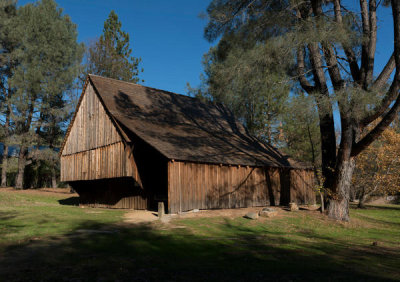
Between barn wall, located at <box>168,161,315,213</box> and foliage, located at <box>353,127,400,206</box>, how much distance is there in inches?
222

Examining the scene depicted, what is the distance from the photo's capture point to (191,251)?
9.17 metres

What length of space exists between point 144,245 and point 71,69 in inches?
1226

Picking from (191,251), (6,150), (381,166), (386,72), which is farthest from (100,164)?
(381,166)

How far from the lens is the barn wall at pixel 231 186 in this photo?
17.3 metres

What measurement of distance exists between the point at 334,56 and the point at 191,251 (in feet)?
38.5

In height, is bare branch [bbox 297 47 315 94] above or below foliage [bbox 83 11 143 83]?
below

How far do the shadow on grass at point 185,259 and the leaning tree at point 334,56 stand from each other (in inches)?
225

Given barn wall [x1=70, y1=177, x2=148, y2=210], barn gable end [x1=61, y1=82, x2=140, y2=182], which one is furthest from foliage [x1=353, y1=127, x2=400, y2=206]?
barn gable end [x1=61, y1=82, x2=140, y2=182]

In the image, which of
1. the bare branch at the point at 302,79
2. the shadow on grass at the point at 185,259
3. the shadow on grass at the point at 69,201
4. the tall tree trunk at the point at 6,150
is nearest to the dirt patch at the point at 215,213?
the shadow on grass at the point at 185,259

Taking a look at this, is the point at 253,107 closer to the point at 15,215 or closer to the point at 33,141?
the point at 33,141

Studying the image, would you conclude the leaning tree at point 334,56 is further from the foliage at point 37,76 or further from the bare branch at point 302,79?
the foliage at point 37,76

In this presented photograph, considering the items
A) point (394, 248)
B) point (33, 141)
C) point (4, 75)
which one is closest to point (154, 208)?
point (394, 248)

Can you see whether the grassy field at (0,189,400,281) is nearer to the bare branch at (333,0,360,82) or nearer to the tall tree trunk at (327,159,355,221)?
the tall tree trunk at (327,159,355,221)

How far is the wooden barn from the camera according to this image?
18.3m
